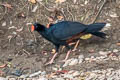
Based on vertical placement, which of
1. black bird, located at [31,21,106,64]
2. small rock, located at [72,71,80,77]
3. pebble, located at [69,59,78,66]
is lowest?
pebble, located at [69,59,78,66]

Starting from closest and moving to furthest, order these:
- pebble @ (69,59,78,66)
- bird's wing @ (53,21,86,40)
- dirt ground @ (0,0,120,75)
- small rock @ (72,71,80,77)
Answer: small rock @ (72,71,80,77) → pebble @ (69,59,78,66) → bird's wing @ (53,21,86,40) → dirt ground @ (0,0,120,75)

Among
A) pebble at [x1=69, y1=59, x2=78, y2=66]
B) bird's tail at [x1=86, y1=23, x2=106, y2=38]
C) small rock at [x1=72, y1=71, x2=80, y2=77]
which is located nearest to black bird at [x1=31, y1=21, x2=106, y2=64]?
bird's tail at [x1=86, y1=23, x2=106, y2=38]

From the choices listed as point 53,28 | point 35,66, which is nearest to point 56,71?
point 35,66

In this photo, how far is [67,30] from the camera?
252 inches

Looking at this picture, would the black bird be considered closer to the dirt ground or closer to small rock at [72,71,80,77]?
the dirt ground

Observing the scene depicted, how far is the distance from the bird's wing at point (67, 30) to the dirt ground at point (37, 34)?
0.42 metres

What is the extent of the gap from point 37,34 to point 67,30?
1287 millimetres

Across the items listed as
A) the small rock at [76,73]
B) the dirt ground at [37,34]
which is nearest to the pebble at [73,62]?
the dirt ground at [37,34]

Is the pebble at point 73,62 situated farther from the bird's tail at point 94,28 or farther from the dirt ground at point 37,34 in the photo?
the bird's tail at point 94,28

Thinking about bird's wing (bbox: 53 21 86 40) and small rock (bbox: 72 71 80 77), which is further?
bird's wing (bbox: 53 21 86 40)

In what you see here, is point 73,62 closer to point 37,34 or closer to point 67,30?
point 67,30

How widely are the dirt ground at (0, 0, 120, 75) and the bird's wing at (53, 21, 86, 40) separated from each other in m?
0.42

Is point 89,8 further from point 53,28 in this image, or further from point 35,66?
point 35,66

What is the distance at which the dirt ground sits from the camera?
646cm
